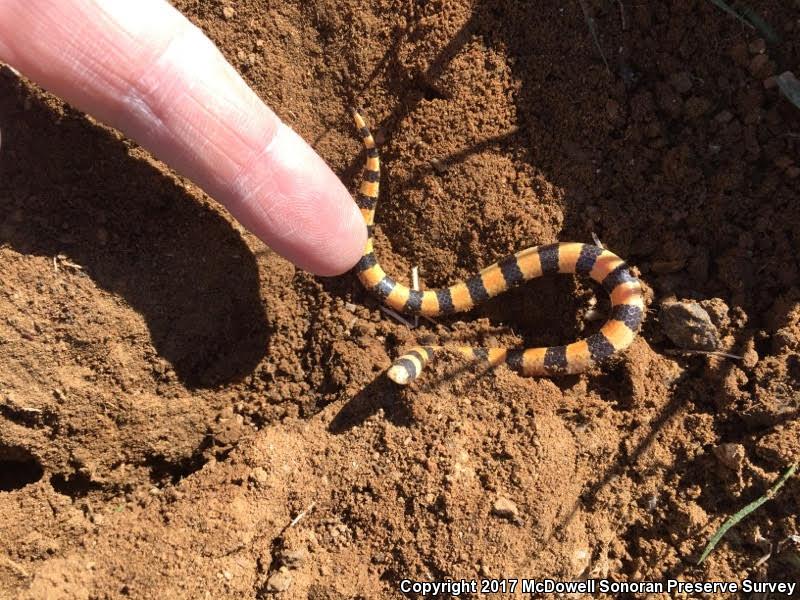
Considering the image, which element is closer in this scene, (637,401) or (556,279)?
(637,401)

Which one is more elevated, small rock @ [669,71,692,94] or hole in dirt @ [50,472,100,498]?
small rock @ [669,71,692,94]

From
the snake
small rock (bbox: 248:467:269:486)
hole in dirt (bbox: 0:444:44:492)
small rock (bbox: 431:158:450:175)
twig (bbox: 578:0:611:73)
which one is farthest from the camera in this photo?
small rock (bbox: 431:158:450:175)

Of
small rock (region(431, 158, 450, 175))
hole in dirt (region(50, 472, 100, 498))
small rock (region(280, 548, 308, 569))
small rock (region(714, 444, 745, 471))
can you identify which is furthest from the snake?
hole in dirt (region(50, 472, 100, 498))

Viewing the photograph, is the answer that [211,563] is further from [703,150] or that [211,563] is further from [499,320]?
[703,150]

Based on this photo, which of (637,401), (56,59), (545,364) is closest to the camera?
(56,59)

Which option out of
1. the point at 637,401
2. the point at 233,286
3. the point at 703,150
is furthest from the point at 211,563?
the point at 703,150

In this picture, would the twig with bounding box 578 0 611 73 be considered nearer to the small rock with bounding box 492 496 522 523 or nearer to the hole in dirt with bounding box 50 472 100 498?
the small rock with bounding box 492 496 522 523
